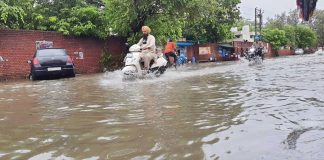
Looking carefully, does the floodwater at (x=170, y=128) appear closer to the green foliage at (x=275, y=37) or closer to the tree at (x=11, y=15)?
the tree at (x=11, y=15)

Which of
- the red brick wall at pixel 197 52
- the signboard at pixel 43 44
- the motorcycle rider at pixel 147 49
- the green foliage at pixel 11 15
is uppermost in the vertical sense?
the green foliage at pixel 11 15

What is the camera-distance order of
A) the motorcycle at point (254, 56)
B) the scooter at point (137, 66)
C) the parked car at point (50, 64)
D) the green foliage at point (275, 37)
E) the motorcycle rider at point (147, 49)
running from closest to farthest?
the scooter at point (137, 66), the motorcycle rider at point (147, 49), the parked car at point (50, 64), the motorcycle at point (254, 56), the green foliage at point (275, 37)

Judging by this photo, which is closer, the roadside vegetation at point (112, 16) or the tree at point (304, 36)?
the roadside vegetation at point (112, 16)

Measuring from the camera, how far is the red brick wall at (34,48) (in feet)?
58.6

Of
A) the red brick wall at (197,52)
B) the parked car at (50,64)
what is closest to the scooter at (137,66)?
the parked car at (50,64)

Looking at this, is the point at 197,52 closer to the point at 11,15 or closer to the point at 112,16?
the point at 112,16

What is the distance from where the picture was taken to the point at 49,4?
74.8 feet

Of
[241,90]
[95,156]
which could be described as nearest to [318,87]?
[241,90]

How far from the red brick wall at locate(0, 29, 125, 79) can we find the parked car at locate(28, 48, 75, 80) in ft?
10.7

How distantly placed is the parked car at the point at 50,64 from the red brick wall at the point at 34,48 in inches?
129

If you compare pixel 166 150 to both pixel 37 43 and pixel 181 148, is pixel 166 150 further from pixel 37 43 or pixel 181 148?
pixel 37 43

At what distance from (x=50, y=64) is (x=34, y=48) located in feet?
15.7

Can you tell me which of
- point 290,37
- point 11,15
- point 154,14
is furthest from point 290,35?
point 11,15

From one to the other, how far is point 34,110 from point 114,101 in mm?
1388
